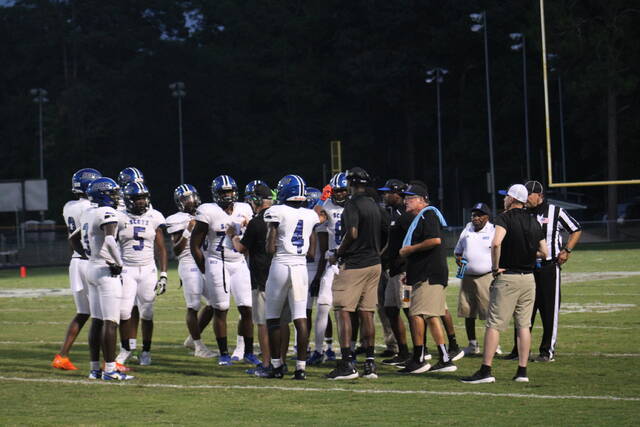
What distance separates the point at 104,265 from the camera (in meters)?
11.1

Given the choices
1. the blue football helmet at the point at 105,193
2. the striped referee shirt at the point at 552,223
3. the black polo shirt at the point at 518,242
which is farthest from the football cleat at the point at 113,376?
the striped referee shirt at the point at 552,223

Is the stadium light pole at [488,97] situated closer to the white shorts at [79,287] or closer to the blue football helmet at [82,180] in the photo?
the blue football helmet at [82,180]

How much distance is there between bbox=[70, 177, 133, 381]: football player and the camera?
11078 millimetres

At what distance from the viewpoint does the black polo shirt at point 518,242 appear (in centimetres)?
1071

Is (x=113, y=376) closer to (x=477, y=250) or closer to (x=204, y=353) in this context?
(x=204, y=353)

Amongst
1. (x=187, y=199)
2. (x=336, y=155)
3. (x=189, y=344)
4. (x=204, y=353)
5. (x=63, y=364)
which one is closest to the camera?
(x=63, y=364)

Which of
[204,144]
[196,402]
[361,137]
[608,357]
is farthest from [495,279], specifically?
[204,144]

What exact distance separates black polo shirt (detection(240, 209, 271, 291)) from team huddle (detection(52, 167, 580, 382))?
1cm

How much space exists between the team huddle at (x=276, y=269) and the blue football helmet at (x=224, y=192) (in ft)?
0.04

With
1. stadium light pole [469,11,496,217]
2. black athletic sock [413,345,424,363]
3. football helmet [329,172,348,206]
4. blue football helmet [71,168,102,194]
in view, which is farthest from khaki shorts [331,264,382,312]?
stadium light pole [469,11,496,217]

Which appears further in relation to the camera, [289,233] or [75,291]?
[75,291]

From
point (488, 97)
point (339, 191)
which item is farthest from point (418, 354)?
point (488, 97)

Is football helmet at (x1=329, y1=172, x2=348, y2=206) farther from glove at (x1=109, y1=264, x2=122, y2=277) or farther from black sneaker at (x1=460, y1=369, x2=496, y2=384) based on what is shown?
black sneaker at (x1=460, y1=369, x2=496, y2=384)

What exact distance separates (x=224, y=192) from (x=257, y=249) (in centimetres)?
95
